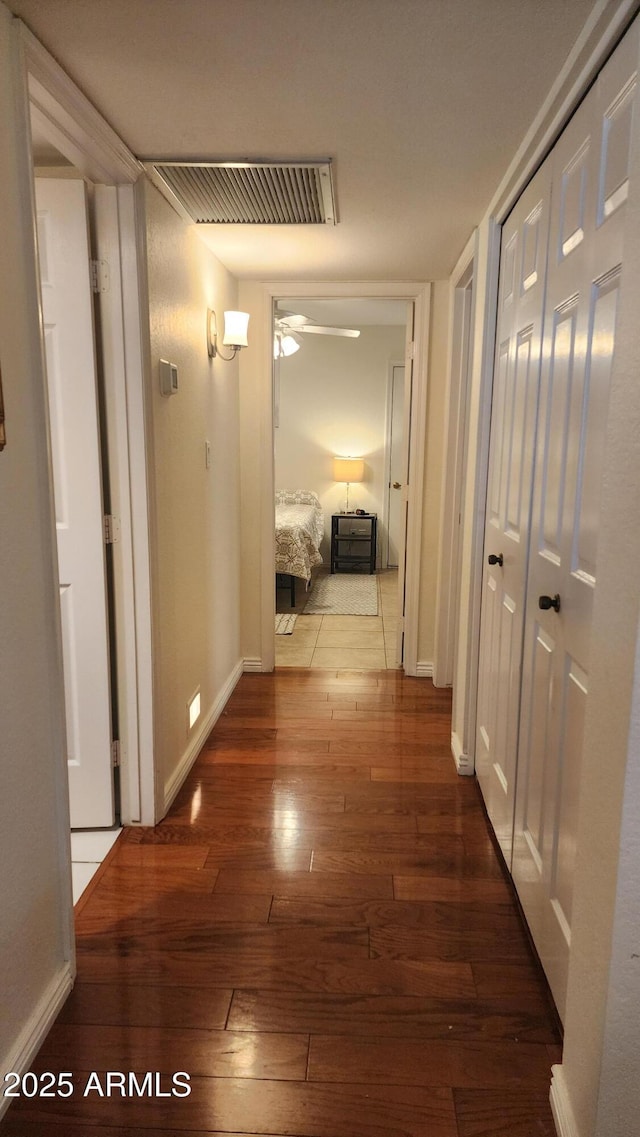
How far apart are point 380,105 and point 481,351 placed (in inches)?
38.6

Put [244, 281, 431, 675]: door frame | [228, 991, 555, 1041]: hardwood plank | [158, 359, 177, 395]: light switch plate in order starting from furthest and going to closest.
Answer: [244, 281, 431, 675]: door frame, [158, 359, 177, 395]: light switch plate, [228, 991, 555, 1041]: hardwood plank

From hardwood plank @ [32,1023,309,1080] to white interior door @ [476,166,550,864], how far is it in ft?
3.05

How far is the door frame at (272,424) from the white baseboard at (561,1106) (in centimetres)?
274

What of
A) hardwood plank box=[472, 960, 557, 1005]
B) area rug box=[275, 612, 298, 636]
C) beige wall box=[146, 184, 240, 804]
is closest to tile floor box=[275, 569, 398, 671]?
area rug box=[275, 612, 298, 636]

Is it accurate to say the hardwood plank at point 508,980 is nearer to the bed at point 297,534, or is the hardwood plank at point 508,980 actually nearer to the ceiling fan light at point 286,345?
the bed at point 297,534

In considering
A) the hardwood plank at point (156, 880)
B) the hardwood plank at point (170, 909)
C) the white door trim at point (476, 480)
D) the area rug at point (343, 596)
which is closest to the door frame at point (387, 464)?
the area rug at point (343, 596)

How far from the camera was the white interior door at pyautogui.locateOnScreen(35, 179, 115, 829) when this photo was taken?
6.89 ft

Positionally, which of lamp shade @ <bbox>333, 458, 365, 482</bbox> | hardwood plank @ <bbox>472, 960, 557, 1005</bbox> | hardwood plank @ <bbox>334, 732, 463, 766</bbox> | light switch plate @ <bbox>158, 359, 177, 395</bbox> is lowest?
hardwood plank @ <bbox>334, 732, 463, 766</bbox>

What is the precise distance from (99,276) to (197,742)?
188 cm

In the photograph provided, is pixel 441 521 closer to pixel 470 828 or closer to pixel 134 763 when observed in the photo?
pixel 470 828

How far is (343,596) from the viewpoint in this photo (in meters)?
6.13

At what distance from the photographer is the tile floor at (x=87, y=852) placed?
7.02 ft

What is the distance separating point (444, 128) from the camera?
1884 millimetres

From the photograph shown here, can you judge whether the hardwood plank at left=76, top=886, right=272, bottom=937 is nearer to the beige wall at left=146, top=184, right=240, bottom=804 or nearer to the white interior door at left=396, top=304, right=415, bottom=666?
the beige wall at left=146, top=184, right=240, bottom=804
